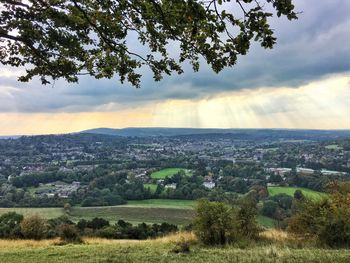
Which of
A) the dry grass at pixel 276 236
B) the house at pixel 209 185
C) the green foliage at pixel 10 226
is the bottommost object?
the house at pixel 209 185

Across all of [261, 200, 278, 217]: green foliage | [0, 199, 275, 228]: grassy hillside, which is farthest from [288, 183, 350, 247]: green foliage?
[0, 199, 275, 228]: grassy hillside

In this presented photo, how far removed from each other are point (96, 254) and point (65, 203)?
48362mm

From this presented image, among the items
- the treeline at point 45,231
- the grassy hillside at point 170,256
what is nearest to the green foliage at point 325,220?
the grassy hillside at point 170,256

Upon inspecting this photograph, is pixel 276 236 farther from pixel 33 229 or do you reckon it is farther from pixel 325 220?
pixel 33 229

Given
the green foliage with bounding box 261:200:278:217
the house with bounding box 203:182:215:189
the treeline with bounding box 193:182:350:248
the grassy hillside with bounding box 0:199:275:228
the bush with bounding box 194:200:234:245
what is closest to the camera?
the treeline with bounding box 193:182:350:248

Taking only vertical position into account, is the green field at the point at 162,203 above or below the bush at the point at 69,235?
below

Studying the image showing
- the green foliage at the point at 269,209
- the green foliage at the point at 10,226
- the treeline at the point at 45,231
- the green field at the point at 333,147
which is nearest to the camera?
the treeline at the point at 45,231

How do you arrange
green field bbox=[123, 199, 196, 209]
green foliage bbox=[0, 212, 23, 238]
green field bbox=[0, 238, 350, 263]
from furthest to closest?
green field bbox=[123, 199, 196, 209] < green foliage bbox=[0, 212, 23, 238] < green field bbox=[0, 238, 350, 263]

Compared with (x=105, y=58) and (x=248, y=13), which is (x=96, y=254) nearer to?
(x=105, y=58)

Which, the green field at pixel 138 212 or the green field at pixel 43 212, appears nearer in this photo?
the green field at pixel 43 212

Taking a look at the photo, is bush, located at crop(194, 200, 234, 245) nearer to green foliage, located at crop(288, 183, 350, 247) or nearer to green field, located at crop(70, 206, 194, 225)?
green foliage, located at crop(288, 183, 350, 247)

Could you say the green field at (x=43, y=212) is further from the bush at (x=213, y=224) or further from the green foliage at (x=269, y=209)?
the bush at (x=213, y=224)

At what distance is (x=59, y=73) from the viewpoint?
9.84 meters

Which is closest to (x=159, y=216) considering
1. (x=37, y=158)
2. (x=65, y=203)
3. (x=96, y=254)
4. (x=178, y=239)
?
(x=65, y=203)
